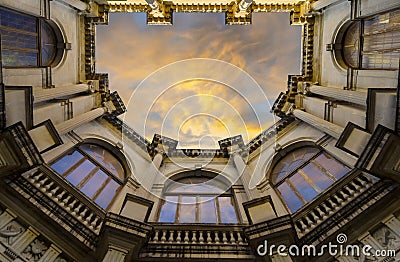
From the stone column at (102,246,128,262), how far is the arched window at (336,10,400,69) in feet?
45.0

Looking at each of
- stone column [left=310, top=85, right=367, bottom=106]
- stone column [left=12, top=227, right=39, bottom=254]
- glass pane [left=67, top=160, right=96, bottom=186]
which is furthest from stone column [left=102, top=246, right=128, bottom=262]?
stone column [left=310, top=85, right=367, bottom=106]

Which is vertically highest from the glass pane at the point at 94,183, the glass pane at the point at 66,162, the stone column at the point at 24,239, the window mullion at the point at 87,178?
the glass pane at the point at 66,162

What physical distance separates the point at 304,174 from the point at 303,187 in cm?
116

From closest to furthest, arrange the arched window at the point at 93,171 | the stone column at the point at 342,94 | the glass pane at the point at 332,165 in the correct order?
the stone column at the point at 342,94 → the glass pane at the point at 332,165 → the arched window at the point at 93,171

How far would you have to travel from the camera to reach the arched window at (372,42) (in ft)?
54.9

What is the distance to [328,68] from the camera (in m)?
22.9

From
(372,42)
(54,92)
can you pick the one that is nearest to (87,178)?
(54,92)

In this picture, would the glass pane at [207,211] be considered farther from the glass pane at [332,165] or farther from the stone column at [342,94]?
the stone column at [342,94]

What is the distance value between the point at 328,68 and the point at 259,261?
1430 cm

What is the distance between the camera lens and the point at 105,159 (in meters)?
21.4

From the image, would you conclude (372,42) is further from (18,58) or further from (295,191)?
(18,58)

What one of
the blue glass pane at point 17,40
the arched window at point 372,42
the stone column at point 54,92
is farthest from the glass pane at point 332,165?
the blue glass pane at point 17,40

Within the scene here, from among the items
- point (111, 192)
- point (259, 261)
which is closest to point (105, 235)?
point (259, 261)

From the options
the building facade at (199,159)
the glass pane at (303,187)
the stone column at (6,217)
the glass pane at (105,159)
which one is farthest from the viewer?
the glass pane at (105,159)
